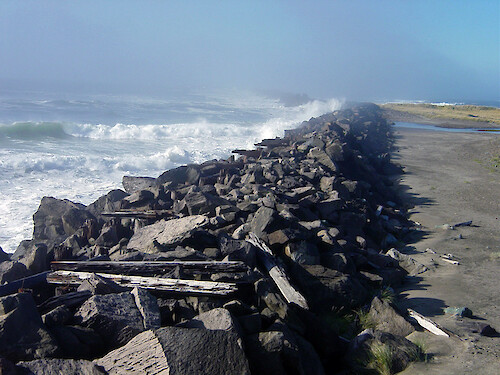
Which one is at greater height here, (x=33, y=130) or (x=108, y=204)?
(x=108, y=204)

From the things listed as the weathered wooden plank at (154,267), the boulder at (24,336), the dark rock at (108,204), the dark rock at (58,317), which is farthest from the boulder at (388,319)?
the dark rock at (108,204)

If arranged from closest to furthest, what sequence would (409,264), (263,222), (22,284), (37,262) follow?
(22,284) → (37,262) → (263,222) → (409,264)

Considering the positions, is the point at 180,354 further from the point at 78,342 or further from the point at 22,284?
the point at 22,284

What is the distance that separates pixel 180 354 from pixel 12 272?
351 cm

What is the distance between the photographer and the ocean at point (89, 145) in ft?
46.4

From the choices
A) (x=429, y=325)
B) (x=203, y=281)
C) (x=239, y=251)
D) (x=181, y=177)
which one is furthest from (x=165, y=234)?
(x=181, y=177)

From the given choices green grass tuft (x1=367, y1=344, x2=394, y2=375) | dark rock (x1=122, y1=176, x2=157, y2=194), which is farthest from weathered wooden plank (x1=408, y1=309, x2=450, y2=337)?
dark rock (x1=122, y1=176, x2=157, y2=194)

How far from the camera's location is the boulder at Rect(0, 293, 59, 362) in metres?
3.14

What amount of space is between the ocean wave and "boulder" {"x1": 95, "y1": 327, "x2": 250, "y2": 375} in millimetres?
27408

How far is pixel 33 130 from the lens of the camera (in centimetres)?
2794

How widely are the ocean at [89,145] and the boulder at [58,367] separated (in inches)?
301

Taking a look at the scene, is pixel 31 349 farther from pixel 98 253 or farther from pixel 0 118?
pixel 0 118

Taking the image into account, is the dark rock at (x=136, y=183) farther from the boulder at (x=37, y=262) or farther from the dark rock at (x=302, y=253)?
the dark rock at (x=302, y=253)

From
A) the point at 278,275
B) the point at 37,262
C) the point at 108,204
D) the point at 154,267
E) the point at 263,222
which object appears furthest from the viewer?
the point at 108,204
